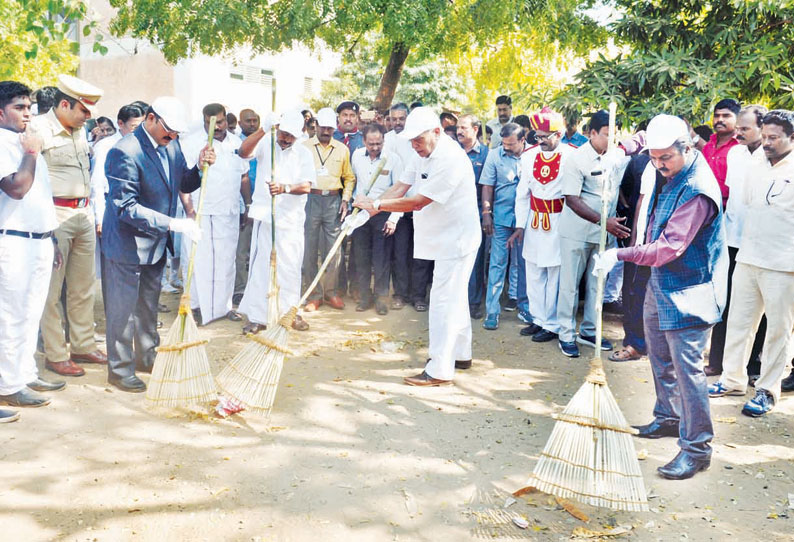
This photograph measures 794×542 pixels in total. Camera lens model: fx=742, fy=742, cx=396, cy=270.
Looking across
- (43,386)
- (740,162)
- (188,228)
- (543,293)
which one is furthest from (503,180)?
(43,386)

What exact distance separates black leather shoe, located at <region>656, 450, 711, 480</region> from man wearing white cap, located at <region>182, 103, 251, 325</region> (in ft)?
15.6

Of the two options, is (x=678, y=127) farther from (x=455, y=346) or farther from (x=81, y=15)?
(x=81, y=15)

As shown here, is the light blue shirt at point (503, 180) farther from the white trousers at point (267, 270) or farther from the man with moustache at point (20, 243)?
the man with moustache at point (20, 243)

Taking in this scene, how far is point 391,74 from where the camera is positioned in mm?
11398

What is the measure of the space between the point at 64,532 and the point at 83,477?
23.0 inches

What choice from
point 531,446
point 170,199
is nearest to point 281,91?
point 170,199

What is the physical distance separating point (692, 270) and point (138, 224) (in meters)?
3.67

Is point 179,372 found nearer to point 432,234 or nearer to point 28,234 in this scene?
point 28,234

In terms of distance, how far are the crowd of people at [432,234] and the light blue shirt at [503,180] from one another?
2 centimetres

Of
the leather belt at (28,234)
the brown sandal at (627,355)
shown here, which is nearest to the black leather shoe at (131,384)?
the leather belt at (28,234)

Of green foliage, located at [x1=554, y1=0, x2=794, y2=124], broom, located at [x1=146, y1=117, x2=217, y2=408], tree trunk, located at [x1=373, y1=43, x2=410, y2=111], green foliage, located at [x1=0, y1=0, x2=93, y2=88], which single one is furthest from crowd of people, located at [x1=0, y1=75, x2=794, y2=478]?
green foliage, located at [x1=0, y1=0, x2=93, y2=88]

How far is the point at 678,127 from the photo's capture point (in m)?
4.16

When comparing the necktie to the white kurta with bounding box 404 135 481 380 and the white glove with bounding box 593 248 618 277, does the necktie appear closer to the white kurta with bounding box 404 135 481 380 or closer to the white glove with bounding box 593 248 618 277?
the white kurta with bounding box 404 135 481 380

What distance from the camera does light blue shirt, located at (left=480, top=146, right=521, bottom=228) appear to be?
25.9 feet
